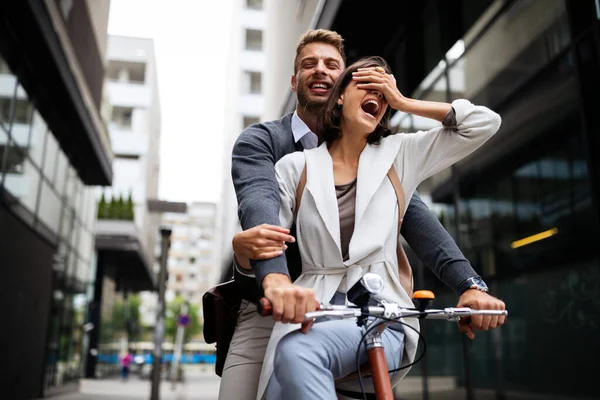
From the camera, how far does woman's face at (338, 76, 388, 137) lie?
2086mm

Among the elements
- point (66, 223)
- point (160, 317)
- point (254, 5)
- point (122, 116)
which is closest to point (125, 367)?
point (122, 116)

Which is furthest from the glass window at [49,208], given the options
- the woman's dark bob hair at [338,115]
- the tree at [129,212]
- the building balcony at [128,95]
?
the building balcony at [128,95]

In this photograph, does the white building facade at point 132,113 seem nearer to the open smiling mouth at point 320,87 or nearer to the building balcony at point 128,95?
the building balcony at point 128,95

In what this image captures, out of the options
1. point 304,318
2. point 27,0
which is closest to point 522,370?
point 304,318

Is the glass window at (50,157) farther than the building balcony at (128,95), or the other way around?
the building balcony at (128,95)

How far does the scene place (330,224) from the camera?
75.6 inches

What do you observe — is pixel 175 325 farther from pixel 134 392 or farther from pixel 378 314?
pixel 378 314

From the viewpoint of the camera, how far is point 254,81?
4222cm

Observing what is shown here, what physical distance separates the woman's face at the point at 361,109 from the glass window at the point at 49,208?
12.6 meters

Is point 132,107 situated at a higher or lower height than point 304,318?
higher

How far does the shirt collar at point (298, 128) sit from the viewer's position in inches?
97.2

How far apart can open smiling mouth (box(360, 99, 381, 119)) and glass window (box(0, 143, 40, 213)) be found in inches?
366

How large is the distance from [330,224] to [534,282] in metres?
6.01

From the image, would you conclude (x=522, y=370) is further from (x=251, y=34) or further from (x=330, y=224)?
(x=251, y=34)
